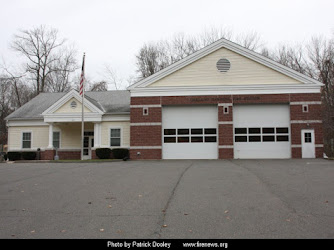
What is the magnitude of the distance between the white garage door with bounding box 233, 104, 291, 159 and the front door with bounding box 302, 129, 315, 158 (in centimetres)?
96

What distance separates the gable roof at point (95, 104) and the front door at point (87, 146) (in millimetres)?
2972

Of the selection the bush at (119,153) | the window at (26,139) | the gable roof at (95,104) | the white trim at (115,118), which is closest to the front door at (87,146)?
the white trim at (115,118)

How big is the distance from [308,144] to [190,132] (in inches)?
321

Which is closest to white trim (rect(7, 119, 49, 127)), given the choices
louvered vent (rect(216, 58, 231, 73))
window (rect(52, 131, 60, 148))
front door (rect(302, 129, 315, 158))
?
window (rect(52, 131, 60, 148))

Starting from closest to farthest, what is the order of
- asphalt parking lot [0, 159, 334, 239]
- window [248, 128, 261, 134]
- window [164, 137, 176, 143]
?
asphalt parking lot [0, 159, 334, 239] < window [248, 128, 261, 134] < window [164, 137, 176, 143]

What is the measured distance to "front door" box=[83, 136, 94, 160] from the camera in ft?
84.9

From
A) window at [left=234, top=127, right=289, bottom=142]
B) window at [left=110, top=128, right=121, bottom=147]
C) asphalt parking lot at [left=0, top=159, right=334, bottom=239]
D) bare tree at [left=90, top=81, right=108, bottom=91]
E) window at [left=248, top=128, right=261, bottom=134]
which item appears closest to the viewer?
asphalt parking lot at [left=0, top=159, right=334, bottom=239]

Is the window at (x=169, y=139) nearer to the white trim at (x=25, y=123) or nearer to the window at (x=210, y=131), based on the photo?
the window at (x=210, y=131)

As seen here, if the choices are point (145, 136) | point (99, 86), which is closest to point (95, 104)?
point (145, 136)

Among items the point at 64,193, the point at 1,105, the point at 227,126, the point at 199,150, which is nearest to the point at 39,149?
the point at 199,150

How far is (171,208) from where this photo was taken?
266 inches

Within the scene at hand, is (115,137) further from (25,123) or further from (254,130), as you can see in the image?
(254,130)

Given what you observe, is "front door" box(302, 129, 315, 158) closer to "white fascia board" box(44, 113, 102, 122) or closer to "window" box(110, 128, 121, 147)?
"window" box(110, 128, 121, 147)
